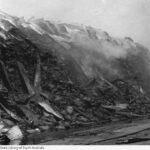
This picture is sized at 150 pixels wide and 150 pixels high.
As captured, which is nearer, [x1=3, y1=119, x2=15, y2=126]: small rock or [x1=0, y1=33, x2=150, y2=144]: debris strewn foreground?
[x1=3, y1=119, x2=15, y2=126]: small rock

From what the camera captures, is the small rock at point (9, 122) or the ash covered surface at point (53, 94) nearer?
the small rock at point (9, 122)

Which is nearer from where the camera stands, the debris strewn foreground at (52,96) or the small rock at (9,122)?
the small rock at (9,122)

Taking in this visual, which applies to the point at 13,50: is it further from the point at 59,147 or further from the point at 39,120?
the point at 59,147

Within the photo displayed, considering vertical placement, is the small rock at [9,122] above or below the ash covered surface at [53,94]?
below

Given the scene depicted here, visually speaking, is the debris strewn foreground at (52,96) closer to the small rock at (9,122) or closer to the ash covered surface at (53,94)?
the ash covered surface at (53,94)

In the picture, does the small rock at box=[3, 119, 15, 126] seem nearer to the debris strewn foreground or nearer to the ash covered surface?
the ash covered surface

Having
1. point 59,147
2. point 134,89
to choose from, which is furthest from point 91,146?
point 134,89

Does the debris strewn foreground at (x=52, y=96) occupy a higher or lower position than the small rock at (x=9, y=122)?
higher

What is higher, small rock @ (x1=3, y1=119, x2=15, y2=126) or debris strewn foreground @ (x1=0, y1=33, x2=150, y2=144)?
debris strewn foreground @ (x1=0, y1=33, x2=150, y2=144)
